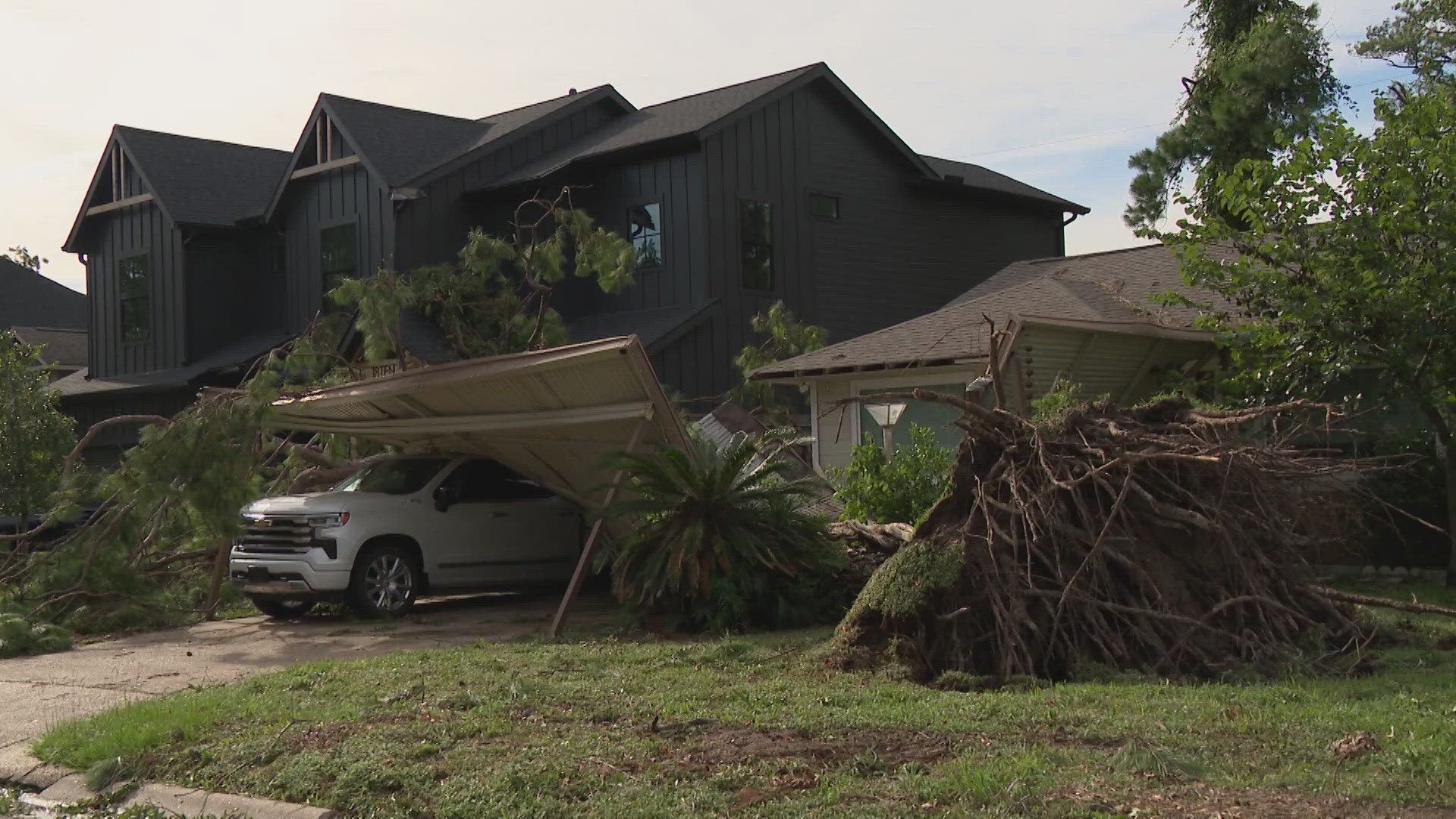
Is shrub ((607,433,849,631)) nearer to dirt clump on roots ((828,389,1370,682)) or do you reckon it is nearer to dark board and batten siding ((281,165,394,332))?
dirt clump on roots ((828,389,1370,682))

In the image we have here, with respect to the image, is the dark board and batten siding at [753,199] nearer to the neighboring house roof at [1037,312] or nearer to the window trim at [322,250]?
the neighboring house roof at [1037,312]

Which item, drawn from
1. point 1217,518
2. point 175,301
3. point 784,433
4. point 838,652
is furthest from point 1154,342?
point 175,301

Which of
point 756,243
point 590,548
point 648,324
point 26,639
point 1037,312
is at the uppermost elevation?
point 756,243

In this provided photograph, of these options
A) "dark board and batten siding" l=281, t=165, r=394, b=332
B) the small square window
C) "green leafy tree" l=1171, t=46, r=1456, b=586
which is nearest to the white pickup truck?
"green leafy tree" l=1171, t=46, r=1456, b=586

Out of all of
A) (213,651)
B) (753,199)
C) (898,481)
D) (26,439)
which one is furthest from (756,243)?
(213,651)

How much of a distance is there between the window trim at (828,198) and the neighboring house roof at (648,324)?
3.09 meters

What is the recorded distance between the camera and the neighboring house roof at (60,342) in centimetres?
3766

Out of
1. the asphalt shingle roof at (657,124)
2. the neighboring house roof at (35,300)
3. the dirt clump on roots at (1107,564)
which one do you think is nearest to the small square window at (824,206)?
the asphalt shingle roof at (657,124)

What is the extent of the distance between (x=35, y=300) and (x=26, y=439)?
83.1ft

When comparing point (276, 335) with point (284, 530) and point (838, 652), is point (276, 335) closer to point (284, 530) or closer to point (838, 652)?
point (284, 530)

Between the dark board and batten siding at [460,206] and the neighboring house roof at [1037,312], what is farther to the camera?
the dark board and batten siding at [460,206]

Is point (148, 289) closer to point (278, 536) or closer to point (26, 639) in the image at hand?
point (278, 536)

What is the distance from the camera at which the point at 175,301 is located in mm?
28422

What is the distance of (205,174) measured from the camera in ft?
97.9
